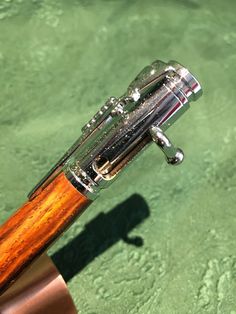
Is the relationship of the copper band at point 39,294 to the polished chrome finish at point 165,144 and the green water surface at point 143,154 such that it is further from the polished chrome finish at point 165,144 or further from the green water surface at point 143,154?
the polished chrome finish at point 165,144

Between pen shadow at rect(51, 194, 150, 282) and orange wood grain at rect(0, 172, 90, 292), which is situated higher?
pen shadow at rect(51, 194, 150, 282)

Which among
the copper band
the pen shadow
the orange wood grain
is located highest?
the pen shadow

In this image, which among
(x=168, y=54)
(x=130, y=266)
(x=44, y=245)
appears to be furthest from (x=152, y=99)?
(x=168, y=54)

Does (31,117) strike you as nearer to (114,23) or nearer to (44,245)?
(114,23)

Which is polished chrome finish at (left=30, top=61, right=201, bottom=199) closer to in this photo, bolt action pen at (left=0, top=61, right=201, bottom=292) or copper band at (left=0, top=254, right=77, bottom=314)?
bolt action pen at (left=0, top=61, right=201, bottom=292)

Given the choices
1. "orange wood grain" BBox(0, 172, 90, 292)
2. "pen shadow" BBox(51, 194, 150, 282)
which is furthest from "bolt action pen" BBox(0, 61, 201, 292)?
"pen shadow" BBox(51, 194, 150, 282)

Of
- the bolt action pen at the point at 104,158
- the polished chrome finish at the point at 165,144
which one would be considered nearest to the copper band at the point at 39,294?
the bolt action pen at the point at 104,158

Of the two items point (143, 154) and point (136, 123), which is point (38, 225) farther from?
point (143, 154)

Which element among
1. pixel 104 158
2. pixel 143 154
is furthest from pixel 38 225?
pixel 143 154

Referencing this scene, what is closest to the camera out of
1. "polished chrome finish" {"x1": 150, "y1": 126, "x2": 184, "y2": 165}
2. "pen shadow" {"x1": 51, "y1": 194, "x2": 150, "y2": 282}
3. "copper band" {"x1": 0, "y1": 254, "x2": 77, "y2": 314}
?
"polished chrome finish" {"x1": 150, "y1": 126, "x2": 184, "y2": 165}
